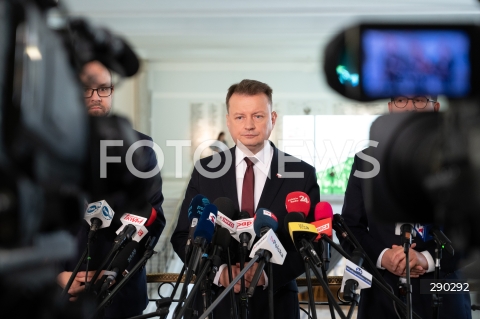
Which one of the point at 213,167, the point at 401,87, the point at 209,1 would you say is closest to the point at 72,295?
the point at 213,167

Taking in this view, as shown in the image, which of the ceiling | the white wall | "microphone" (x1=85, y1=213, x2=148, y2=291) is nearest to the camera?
"microphone" (x1=85, y1=213, x2=148, y2=291)

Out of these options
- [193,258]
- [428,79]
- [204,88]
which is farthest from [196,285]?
[204,88]

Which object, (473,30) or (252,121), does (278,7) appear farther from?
(473,30)

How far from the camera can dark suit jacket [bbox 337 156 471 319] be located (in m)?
2.23

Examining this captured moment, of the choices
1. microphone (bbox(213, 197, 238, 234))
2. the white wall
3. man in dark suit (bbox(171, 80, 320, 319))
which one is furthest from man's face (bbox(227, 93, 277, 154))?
the white wall

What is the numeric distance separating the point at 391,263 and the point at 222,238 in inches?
32.7

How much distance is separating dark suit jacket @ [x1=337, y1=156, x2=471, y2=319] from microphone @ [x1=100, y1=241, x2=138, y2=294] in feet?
2.51

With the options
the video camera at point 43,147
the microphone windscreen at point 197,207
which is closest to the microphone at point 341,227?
the microphone windscreen at point 197,207

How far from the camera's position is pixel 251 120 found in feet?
7.72

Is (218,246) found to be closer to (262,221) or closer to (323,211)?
(262,221)

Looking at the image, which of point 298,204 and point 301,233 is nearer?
point 301,233

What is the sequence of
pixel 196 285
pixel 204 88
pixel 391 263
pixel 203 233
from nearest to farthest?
pixel 196 285 → pixel 203 233 → pixel 391 263 → pixel 204 88

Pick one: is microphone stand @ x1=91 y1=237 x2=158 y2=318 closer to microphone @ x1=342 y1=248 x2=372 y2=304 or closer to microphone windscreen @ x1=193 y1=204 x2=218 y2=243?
microphone windscreen @ x1=193 y1=204 x2=218 y2=243

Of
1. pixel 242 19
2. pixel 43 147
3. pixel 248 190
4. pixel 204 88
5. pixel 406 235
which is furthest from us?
pixel 204 88
